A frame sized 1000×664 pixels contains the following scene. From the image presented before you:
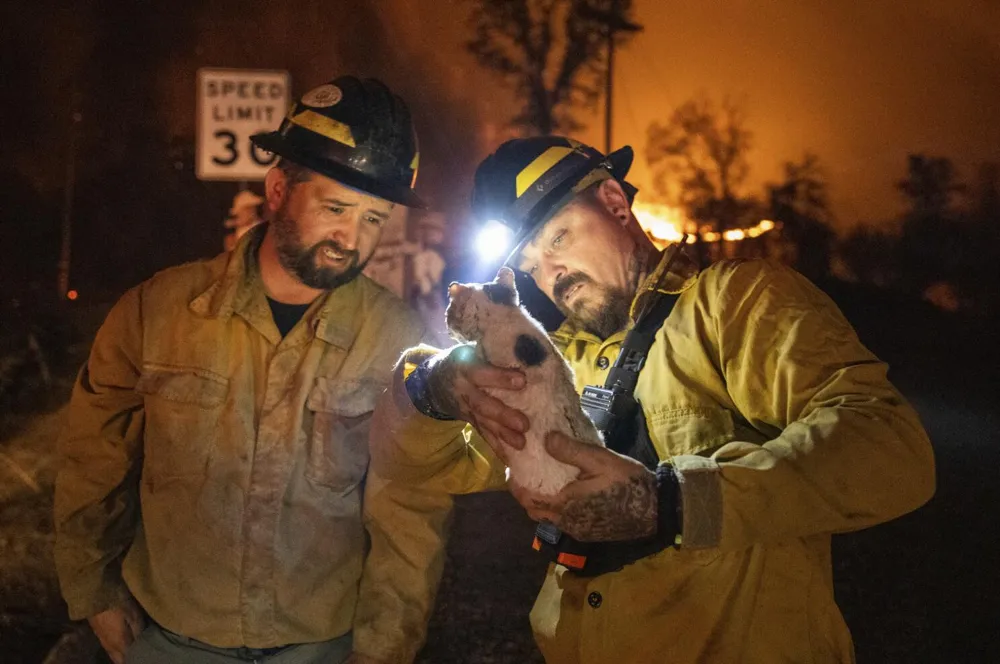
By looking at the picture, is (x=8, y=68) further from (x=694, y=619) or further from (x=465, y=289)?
(x=694, y=619)

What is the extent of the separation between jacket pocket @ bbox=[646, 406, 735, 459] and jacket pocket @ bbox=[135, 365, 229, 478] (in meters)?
1.64

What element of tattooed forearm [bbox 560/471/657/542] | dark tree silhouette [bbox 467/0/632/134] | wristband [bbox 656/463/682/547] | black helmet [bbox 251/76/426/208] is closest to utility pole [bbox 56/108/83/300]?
dark tree silhouette [bbox 467/0/632/134]

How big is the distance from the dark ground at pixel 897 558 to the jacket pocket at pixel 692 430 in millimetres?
3180

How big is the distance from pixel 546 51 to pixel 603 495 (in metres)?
6.32

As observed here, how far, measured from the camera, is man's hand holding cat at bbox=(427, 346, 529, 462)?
159 cm

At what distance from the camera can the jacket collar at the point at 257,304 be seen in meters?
2.55

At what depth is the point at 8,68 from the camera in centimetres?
770

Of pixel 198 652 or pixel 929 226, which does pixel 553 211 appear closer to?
pixel 198 652

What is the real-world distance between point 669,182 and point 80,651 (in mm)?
6151

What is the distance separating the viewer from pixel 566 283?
2.36 m

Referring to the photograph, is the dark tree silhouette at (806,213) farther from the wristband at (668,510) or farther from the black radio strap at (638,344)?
the wristband at (668,510)

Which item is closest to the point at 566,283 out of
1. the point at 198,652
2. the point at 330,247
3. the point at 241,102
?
the point at 330,247

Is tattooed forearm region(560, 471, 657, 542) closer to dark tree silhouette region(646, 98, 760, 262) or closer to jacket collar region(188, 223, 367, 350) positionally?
jacket collar region(188, 223, 367, 350)

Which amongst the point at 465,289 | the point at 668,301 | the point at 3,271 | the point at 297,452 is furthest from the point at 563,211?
the point at 3,271
